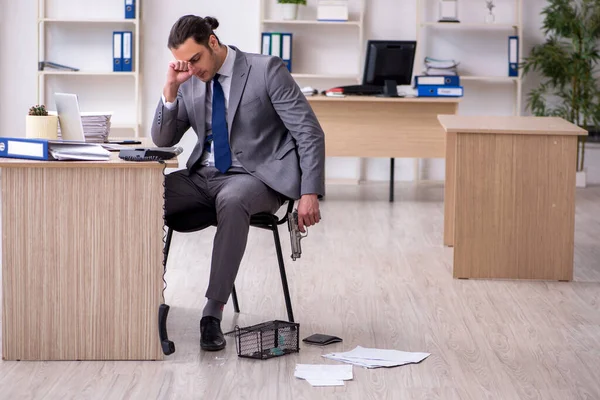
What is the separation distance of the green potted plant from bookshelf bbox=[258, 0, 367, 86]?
50.1 inches

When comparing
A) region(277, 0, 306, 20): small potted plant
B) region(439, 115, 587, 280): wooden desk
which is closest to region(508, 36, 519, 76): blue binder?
region(277, 0, 306, 20): small potted plant

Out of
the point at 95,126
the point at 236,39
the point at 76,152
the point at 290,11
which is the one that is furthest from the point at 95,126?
the point at 236,39

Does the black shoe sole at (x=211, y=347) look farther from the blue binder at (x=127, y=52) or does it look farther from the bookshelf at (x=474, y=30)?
the bookshelf at (x=474, y=30)

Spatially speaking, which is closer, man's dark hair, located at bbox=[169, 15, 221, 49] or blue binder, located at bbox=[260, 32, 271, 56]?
man's dark hair, located at bbox=[169, 15, 221, 49]

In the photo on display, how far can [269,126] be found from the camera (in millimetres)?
3131

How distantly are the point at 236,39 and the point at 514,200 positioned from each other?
383cm

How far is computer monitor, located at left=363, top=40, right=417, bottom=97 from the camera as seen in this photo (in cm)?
614

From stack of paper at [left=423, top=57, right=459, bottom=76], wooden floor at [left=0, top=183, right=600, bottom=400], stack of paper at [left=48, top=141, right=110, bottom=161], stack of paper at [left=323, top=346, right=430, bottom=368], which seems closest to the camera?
wooden floor at [left=0, top=183, right=600, bottom=400]

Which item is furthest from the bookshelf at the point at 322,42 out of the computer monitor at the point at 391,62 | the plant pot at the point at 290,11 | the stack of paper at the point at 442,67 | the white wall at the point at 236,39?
the computer monitor at the point at 391,62

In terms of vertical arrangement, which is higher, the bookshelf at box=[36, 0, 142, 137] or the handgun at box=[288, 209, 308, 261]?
the bookshelf at box=[36, 0, 142, 137]

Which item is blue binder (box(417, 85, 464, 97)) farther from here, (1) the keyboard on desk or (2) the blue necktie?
(2) the blue necktie

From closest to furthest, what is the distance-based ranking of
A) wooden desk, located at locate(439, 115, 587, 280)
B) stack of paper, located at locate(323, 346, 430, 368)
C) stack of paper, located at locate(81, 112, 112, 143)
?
stack of paper, located at locate(323, 346, 430, 368) → stack of paper, located at locate(81, 112, 112, 143) → wooden desk, located at locate(439, 115, 587, 280)

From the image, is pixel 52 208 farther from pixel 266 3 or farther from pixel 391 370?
pixel 266 3

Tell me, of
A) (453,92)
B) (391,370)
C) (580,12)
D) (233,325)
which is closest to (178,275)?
(233,325)
